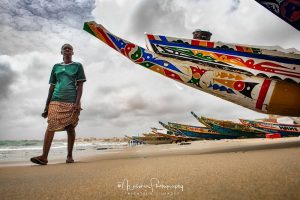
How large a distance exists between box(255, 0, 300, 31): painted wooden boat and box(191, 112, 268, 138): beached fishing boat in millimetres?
15459

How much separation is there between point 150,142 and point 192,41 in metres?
24.0

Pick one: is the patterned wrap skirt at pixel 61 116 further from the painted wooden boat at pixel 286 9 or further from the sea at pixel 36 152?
the painted wooden boat at pixel 286 9

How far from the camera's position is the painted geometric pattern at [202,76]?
3.63 metres

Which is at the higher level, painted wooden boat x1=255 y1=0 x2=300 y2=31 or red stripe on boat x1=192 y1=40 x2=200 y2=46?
red stripe on boat x1=192 y1=40 x2=200 y2=46

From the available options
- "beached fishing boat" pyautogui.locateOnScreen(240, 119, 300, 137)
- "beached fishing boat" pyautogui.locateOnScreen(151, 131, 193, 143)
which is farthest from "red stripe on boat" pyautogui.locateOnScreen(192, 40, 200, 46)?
"beached fishing boat" pyautogui.locateOnScreen(151, 131, 193, 143)

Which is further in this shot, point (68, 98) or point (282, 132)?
point (282, 132)

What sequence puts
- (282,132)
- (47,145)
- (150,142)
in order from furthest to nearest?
1. (150,142)
2. (282,132)
3. (47,145)

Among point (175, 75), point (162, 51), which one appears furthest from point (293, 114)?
point (162, 51)

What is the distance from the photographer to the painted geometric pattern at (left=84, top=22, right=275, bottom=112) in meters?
3.63

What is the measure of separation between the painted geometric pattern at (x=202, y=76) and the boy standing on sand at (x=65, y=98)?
3.14 ft

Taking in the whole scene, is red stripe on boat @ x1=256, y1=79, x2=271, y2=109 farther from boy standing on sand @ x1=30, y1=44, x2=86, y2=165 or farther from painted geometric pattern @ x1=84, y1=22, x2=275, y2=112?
boy standing on sand @ x1=30, y1=44, x2=86, y2=165

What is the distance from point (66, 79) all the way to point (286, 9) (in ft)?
8.97

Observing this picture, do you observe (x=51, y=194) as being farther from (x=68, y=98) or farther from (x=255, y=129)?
(x=255, y=129)

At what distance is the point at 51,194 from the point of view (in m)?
1.05
